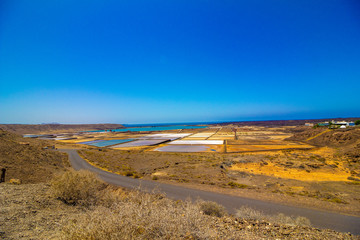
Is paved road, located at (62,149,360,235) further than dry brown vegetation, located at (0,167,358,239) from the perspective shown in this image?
Yes

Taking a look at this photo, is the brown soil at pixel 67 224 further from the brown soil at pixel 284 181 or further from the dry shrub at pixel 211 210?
the brown soil at pixel 284 181

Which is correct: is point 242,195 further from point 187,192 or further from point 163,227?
point 163,227

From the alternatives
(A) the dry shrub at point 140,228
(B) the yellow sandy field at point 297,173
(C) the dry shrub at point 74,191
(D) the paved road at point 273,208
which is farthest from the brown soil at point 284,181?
(A) the dry shrub at point 140,228

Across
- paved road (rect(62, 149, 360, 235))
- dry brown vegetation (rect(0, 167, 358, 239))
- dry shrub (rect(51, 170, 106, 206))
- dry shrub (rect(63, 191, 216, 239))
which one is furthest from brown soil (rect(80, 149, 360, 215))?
dry shrub (rect(63, 191, 216, 239))

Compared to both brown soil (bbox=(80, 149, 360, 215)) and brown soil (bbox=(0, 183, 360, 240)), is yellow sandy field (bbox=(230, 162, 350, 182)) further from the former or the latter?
brown soil (bbox=(0, 183, 360, 240))

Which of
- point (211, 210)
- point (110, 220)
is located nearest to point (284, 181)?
point (211, 210)

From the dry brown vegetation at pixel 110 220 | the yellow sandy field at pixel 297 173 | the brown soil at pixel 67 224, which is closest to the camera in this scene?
the dry brown vegetation at pixel 110 220

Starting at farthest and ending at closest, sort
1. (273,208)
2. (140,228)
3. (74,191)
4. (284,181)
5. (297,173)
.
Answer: (297,173)
(284,181)
(273,208)
(74,191)
(140,228)

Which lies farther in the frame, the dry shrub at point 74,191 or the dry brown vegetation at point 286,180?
the dry brown vegetation at point 286,180

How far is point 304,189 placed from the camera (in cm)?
1683

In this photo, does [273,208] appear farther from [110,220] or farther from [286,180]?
[110,220]

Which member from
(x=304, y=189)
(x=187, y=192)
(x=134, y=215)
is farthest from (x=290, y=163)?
(x=134, y=215)

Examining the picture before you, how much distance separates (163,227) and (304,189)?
18.7 meters

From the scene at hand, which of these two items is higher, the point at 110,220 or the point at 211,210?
the point at 110,220
